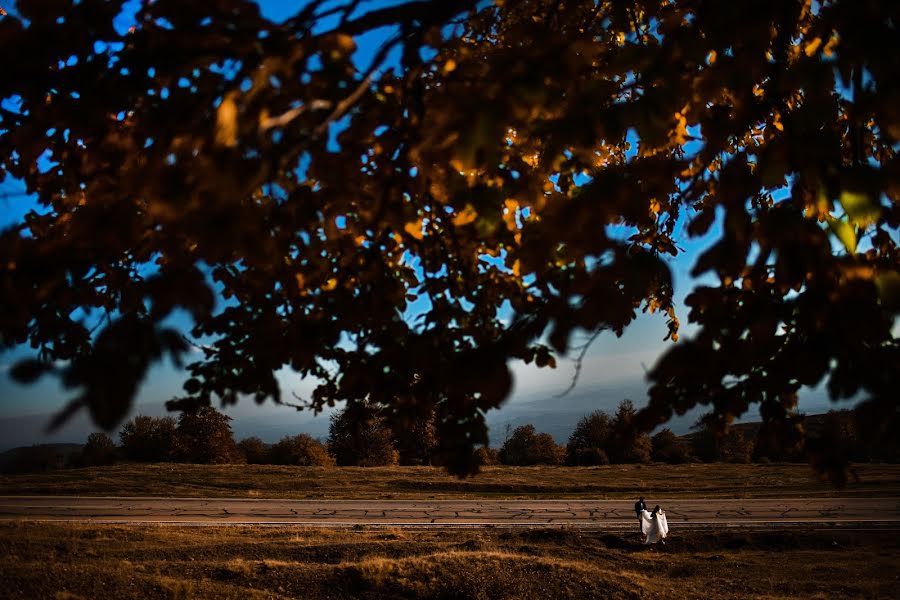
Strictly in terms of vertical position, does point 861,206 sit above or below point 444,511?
above

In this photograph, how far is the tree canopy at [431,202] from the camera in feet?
5.39

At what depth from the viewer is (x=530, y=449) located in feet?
132

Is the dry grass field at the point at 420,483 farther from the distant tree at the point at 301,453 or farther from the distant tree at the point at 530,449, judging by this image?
the distant tree at the point at 530,449

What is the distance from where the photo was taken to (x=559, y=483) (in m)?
24.5

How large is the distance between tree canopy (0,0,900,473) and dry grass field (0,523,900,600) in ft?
18.1

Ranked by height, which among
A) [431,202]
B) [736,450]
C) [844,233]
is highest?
[431,202]

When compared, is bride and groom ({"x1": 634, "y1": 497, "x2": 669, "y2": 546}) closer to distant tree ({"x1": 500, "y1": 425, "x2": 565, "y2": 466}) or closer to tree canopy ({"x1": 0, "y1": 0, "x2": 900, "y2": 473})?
tree canopy ({"x1": 0, "y1": 0, "x2": 900, "y2": 473})

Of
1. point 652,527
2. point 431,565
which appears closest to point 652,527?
point 652,527

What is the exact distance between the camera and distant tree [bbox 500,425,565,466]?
39.3m

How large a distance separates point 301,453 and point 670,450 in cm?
2746

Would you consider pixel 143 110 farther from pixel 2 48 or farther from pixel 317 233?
pixel 317 233

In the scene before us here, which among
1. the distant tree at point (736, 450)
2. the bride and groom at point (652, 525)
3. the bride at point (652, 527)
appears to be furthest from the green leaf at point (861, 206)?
the distant tree at point (736, 450)

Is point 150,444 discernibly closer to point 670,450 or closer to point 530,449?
point 530,449

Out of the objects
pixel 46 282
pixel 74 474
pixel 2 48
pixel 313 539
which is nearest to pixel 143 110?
pixel 2 48
